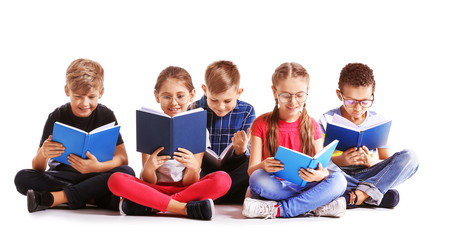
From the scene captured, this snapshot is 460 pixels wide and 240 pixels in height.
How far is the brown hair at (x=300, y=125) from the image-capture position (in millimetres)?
4859

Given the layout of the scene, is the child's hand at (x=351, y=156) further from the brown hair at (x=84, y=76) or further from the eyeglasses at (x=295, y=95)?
the brown hair at (x=84, y=76)

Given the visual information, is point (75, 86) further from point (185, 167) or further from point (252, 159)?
point (252, 159)

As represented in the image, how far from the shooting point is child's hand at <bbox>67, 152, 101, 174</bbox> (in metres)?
4.81

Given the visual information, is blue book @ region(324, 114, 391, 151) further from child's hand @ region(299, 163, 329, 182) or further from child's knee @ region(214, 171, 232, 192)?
child's knee @ region(214, 171, 232, 192)

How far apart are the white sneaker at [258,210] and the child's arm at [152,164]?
2.33ft

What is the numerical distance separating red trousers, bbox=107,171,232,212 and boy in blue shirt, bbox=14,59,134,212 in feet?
0.90

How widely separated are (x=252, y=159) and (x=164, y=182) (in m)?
0.74

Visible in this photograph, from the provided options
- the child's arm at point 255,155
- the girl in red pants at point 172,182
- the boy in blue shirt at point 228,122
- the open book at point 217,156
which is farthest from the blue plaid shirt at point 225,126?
the child's arm at point 255,155

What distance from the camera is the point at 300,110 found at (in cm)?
494

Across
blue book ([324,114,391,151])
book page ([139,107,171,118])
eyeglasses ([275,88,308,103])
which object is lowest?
blue book ([324,114,391,151])

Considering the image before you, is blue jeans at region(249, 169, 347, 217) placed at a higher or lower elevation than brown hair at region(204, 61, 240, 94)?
lower

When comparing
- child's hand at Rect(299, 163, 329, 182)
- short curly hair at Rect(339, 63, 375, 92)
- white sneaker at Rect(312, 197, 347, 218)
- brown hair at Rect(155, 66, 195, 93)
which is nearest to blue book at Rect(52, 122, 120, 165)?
brown hair at Rect(155, 66, 195, 93)

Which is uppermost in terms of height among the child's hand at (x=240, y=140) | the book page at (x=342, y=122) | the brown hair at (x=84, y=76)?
the brown hair at (x=84, y=76)

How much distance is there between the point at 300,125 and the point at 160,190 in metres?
1.23
